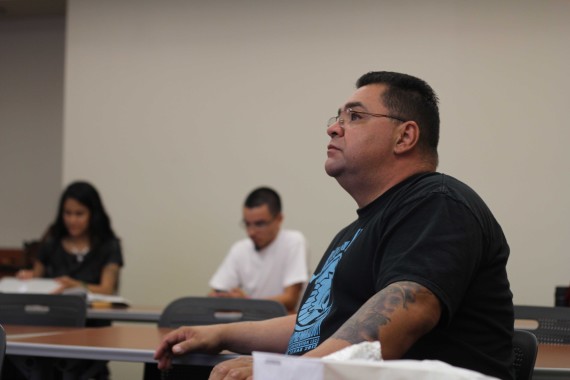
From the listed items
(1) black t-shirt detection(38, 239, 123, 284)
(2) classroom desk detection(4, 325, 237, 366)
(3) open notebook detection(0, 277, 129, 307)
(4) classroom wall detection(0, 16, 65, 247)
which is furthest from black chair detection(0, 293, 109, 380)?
(4) classroom wall detection(0, 16, 65, 247)

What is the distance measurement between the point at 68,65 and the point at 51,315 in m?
3.37

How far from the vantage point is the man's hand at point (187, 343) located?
6.57ft

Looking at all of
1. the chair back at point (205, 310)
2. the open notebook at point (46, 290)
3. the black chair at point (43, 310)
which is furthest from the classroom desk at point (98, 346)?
the open notebook at point (46, 290)

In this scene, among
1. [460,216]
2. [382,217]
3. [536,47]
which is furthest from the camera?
[536,47]

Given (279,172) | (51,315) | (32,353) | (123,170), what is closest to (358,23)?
(279,172)

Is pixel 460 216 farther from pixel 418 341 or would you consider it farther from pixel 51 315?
pixel 51 315

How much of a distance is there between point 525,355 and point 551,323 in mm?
1082

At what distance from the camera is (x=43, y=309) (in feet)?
11.0

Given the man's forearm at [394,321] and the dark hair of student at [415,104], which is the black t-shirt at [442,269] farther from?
the dark hair of student at [415,104]

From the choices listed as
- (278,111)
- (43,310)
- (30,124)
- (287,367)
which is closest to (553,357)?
(287,367)

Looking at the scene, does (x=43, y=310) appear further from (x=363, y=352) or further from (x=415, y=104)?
(x=363, y=352)

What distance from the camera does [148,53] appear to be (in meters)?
6.16

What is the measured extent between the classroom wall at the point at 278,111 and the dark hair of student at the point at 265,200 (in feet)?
2.74

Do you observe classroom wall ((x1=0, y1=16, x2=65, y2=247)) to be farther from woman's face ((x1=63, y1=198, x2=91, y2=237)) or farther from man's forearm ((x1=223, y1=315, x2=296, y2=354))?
man's forearm ((x1=223, y1=315, x2=296, y2=354))
